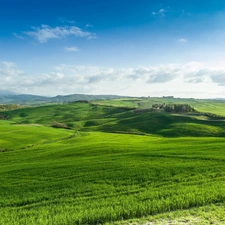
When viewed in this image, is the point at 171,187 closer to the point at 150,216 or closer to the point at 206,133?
the point at 150,216

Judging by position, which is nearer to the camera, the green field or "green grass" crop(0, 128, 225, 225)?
the green field

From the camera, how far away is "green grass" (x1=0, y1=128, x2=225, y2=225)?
60.5 feet

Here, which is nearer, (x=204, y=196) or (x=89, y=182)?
(x=204, y=196)

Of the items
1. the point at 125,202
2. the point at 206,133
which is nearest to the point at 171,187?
the point at 125,202

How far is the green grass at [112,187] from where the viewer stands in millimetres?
18453

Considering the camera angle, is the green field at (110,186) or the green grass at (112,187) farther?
the green grass at (112,187)

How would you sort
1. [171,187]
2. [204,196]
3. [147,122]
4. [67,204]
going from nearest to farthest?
[204,196] < [67,204] < [171,187] < [147,122]

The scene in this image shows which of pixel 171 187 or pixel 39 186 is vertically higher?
pixel 171 187

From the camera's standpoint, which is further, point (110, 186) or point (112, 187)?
point (110, 186)

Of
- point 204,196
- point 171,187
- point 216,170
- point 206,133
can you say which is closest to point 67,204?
point 171,187

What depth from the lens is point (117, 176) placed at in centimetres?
2908

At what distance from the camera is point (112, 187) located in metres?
25.0

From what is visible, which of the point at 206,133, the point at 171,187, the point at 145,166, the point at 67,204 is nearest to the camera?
the point at 67,204

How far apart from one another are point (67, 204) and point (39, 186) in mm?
8208
